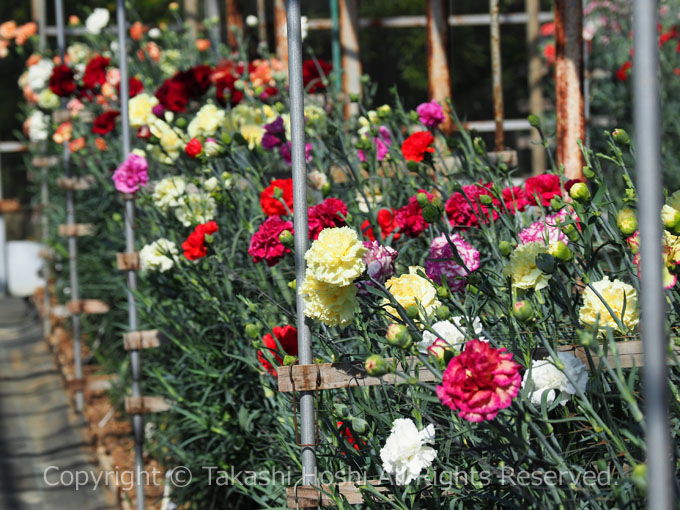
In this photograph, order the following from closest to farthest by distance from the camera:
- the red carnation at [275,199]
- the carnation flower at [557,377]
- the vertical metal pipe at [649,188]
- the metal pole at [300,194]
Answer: the vertical metal pipe at [649,188]
the carnation flower at [557,377]
the metal pole at [300,194]
the red carnation at [275,199]

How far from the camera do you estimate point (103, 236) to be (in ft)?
14.6

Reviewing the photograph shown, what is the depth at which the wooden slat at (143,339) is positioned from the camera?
296 centimetres

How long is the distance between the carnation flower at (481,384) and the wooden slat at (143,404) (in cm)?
197

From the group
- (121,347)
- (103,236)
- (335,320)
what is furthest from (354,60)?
(335,320)

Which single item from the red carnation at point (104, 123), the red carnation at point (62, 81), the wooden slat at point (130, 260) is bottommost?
the wooden slat at point (130, 260)

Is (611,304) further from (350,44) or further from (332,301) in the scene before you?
(350,44)

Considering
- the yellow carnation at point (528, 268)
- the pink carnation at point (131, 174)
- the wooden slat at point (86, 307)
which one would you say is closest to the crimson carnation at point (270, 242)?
the yellow carnation at point (528, 268)

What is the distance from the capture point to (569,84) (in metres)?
2.87

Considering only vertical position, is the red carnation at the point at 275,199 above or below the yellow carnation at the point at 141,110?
below

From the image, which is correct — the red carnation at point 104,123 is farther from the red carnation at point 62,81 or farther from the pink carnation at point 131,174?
the pink carnation at point 131,174

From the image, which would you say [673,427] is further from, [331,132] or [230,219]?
Answer: [230,219]

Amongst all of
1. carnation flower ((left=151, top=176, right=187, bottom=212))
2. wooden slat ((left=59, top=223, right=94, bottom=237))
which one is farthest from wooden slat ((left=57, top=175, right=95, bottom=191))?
carnation flower ((left=151, top=176, right=187, bottom=212))

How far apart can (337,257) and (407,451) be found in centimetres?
32

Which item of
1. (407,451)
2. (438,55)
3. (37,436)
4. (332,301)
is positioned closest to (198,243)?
(332,301)
